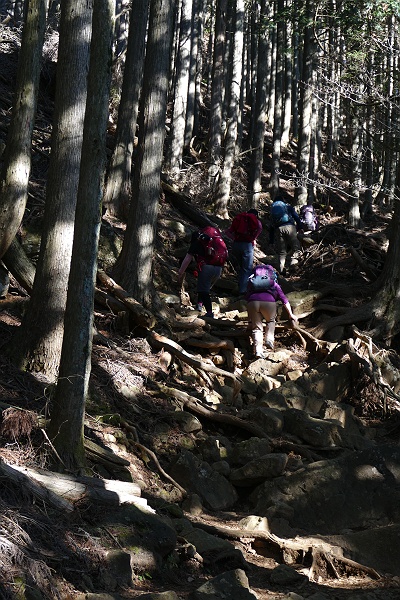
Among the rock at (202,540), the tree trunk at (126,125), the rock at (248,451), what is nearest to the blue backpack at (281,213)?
the tree trunk at (126,125)

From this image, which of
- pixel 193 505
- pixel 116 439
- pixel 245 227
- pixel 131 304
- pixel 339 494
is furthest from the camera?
pixel 245 227

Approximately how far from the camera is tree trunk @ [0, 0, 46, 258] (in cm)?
925

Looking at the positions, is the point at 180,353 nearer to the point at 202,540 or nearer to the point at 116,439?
the point at 116,439

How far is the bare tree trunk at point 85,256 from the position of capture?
6.20 meters

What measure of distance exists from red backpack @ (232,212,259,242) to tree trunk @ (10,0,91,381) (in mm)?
6156

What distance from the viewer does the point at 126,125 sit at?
51.9 ft

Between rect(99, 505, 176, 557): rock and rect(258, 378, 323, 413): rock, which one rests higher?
rect(258, 378, 323, 413): rock

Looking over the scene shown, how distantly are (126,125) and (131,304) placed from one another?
586 cm

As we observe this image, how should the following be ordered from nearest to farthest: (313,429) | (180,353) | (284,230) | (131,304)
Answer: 1. (313,429)
2. (180,353)
3. (131,304)
4. (284,230)

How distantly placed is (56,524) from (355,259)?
1213 cm

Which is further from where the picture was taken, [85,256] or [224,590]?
[85,256]

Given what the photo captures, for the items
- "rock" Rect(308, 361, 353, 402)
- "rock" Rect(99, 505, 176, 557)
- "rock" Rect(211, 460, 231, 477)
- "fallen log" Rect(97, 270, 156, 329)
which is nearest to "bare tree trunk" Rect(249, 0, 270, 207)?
"rock" Rect(308, 361, 353, 402)

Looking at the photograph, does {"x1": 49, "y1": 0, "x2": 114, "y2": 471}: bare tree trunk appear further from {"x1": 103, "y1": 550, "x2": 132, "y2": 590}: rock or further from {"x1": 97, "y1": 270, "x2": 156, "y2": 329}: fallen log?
{"x1": 97, "y1": 270, "x2": 156, "y2": 329}: fallen log

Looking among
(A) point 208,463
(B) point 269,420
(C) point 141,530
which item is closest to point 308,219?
(B) point 269,420
